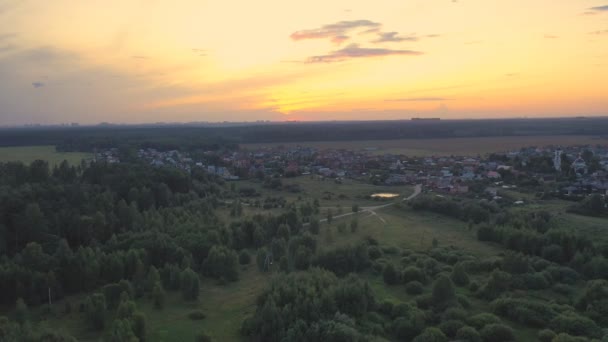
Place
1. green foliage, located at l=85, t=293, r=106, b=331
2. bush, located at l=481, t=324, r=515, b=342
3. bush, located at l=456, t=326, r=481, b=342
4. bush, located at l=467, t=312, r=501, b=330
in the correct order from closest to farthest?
bush, located at l=456, t=326, r=481, b=342 < bush, located at l=481, t=324, r=515, b=342 < bush, located at l=467, t=312, r=501, b=330 < green foliage, located at l=85, t=293, r=106, b=331

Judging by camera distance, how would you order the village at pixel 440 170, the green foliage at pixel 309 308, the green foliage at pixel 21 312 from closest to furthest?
1. the green foliage at pixel 309 308
2. the green foliage at pixel 21 312
3. the village at pixel 440 170


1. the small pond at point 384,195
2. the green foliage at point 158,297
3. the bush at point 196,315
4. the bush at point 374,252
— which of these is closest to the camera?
the bush at point 196,315

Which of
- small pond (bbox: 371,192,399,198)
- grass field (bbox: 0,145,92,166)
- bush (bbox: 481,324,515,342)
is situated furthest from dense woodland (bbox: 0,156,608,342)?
grass field (bbox: 0,145,92,166)

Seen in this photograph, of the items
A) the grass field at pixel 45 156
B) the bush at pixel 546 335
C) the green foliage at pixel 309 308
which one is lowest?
the bush at pixel 546 335

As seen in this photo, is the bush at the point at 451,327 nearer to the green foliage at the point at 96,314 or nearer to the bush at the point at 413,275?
the bush at the point at 413,275

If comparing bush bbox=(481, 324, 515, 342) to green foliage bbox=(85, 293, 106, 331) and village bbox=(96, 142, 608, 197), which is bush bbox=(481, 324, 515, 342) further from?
village bbox=(96, 142, 608, 197)

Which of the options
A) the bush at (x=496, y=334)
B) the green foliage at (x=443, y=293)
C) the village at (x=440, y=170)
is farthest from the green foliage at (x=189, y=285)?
the village at (x=440, y=170)
